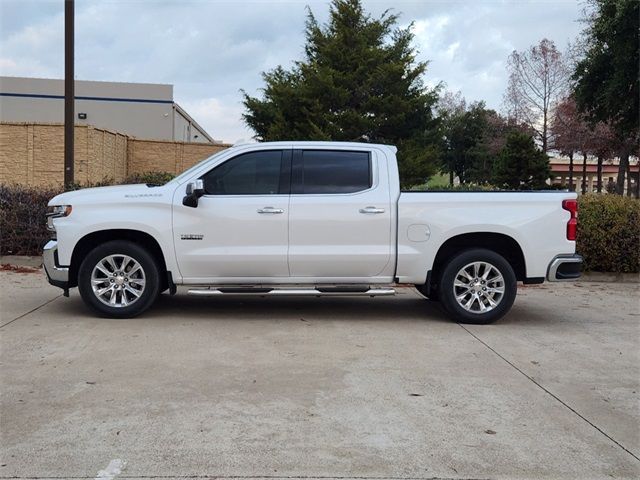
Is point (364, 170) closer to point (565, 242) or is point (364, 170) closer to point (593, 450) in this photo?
point (565, 242)

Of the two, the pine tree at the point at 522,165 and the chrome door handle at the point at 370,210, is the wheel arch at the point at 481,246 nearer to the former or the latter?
the chrome door handle at the point at 370,210

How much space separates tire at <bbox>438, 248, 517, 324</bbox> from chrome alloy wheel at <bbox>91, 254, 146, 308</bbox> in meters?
3.42

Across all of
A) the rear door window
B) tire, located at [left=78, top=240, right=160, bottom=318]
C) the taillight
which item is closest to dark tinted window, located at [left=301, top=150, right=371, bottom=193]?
the rear door window

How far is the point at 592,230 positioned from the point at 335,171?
5.72 metres

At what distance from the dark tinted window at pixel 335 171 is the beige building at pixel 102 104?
102ft

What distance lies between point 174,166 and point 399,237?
19.2 meters

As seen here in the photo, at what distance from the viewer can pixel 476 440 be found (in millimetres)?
3896

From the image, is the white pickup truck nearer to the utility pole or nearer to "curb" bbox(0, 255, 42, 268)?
"curb" bbox(0, 255, 42, 268)

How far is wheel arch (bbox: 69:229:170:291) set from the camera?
22.8 feet

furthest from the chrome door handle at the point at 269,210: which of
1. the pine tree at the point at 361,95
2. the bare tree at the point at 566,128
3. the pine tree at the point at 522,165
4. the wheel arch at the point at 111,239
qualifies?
the bare tree at the point at 566,128

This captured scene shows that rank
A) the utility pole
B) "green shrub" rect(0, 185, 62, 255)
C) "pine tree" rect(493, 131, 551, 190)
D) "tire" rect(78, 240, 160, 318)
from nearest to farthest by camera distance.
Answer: "tire" rect(78, 240, 160, 318) → "green shrub" rect(0, 185, 62, 255) → the utility pole → "pine tree" rect(493, 131, 551, 190)

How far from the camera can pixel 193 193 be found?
22.1 feet

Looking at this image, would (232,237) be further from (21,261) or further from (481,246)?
(21,261)

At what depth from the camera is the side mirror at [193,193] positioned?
667 centimetres
